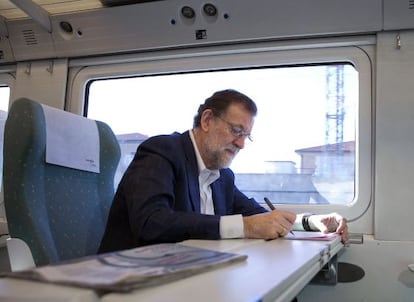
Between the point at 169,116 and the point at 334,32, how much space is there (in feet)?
3.16

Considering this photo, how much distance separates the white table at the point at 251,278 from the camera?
0.56m

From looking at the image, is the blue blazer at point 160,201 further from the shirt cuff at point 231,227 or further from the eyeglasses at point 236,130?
the eyeglasses at point 236,130

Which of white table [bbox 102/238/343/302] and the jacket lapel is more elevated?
the jacket lapel

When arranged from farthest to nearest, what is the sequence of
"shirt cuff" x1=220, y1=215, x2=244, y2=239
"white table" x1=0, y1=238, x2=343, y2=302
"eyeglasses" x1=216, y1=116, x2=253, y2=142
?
1. "eyeglasses" x1=216, y1=116, x2=253, y2=142
2. "shirt cuff" x1=220, y1=215, x2=244, y2=239
3. "white table" x1=0, y1=238, x2=343, y2=302

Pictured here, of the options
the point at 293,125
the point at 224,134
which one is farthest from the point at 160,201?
the point at 293,125

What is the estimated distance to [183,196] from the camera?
1506 millimetres

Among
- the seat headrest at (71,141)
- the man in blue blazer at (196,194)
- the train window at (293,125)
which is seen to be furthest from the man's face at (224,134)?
the seat headrest at (71,141)

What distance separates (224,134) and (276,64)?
673 mm

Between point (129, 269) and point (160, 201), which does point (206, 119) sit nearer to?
point (160, 201)

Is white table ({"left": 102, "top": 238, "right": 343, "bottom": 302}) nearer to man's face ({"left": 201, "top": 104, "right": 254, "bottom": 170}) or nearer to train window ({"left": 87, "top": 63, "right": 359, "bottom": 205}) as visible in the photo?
man's face ({"left": 201, "top": 104, "right": 254, "bottom": 170})

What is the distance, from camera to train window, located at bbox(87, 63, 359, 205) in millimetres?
2021

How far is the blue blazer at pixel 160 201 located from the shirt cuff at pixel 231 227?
0.7 inches

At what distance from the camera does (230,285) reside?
2.08 feet

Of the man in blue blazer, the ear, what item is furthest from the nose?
the ear
